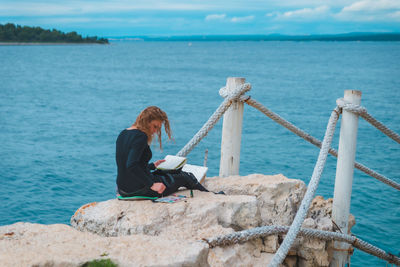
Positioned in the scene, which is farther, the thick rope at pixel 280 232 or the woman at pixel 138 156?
the woman at pixel 138 156

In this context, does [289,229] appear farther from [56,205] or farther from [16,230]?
[56,205]

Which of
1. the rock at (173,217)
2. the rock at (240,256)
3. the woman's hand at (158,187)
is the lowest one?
the rock at (240,256)

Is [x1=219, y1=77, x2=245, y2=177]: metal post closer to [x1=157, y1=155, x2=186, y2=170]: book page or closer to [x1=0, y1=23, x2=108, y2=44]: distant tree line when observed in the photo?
[x1=157, y1=155, x2=186, y2=170]: book page

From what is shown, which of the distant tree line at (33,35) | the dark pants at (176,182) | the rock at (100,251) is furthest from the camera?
the distant tree line at (33,35)

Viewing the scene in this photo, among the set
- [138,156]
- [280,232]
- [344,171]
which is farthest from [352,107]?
[138,156]

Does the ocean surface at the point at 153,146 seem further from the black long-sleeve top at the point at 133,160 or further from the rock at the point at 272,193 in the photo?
the black long-sleeve top at the point at 133,160

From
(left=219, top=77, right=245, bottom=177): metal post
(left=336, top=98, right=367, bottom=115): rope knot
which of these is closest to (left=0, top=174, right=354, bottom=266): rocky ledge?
(left=219, top=77, right=245, bottom=177): metal post

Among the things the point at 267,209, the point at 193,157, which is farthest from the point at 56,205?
the point at 267,209

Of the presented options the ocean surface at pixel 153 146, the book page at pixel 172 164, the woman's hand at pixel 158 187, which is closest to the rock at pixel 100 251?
the woman's hand at pixel 158 187

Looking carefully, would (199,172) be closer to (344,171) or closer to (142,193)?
(142,193)

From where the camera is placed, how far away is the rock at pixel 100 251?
284cm

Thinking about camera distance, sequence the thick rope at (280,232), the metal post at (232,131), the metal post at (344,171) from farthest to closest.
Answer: the metal post at (232,131), the metal post at (344,171), the thick rope at (280,232)

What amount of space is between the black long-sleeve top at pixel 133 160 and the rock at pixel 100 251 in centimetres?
85

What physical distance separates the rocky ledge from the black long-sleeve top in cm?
20
